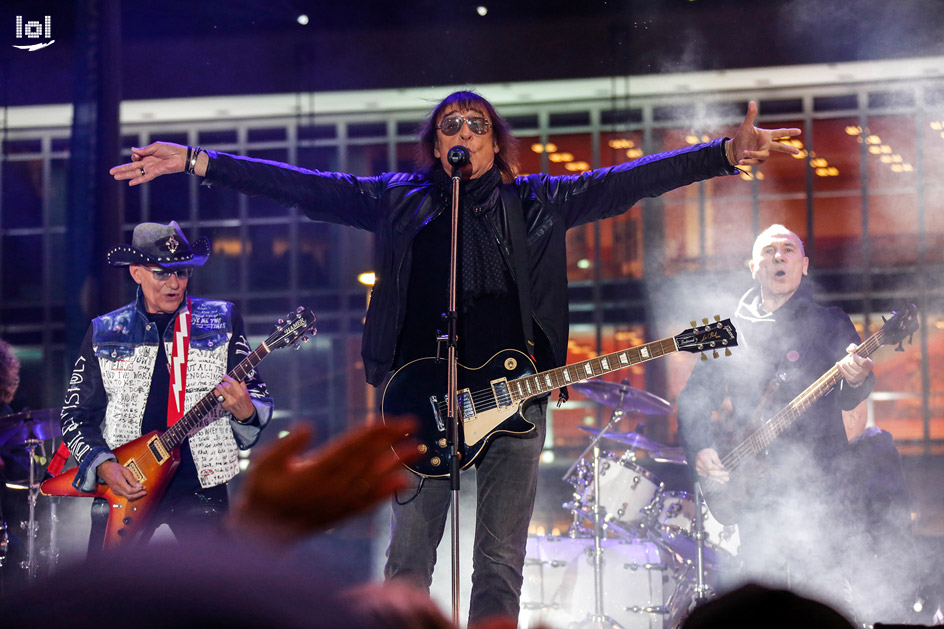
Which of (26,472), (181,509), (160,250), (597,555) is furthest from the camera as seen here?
(26,472)

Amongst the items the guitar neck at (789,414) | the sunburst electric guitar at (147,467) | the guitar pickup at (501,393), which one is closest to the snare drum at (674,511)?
the guitar neck at (789,414)

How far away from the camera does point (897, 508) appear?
5938 mm

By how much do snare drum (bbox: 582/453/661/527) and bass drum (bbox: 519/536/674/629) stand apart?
0.57ft

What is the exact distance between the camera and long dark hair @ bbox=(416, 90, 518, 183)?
376 centimetres

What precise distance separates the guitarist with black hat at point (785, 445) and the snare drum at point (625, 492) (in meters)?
0.48

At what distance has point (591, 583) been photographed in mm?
6121

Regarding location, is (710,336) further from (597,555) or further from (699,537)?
(597,555)

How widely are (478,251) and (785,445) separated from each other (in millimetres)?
3011

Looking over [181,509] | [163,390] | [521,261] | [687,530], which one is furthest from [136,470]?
[687,530]

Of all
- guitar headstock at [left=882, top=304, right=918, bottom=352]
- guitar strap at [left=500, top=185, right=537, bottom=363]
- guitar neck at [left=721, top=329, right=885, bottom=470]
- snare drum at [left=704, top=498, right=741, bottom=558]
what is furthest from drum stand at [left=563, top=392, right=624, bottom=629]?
guitar strap at [left=500, top=185, right=537, bottom=363]

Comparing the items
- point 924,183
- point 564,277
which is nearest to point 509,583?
point 564,277

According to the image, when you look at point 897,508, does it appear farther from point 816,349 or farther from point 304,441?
point 304,441

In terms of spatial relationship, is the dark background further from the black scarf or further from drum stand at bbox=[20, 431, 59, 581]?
the black scarf

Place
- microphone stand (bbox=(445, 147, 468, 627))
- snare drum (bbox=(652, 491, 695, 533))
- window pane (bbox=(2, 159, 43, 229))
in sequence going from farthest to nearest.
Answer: window pane (bbox=(2, 159, 43, 229)) → snare drum (bbox=(652, 491, 695, 533)) → microphone stand (bbox=(445, 147, 468, 627))
